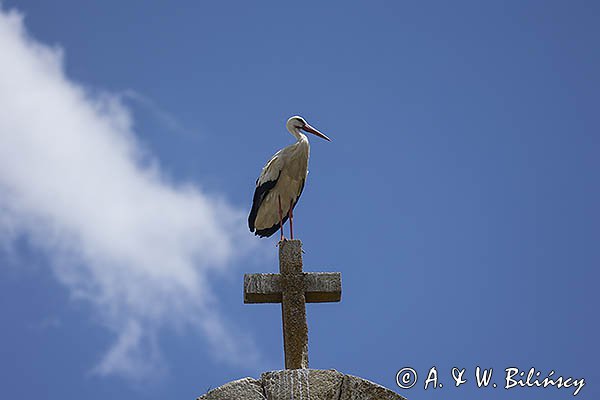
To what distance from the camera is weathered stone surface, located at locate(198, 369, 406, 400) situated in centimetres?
428

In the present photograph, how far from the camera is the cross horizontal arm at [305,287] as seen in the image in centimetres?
547

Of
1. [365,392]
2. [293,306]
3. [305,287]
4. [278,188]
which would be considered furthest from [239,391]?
[278,188]

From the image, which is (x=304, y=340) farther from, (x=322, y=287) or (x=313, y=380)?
(x=313, y=380)

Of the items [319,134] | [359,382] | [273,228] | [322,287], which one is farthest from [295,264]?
[319,134]

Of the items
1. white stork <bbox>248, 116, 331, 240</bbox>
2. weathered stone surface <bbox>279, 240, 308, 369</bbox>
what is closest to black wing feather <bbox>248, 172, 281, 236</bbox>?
white stork <bbox>248, 116, 331, 240</bbox>

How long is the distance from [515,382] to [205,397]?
2.24 m

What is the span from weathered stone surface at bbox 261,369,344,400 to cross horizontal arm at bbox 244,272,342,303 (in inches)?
45.1

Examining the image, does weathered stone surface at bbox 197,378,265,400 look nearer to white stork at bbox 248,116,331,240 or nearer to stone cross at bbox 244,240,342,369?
stone cross at bbox 244,240,342,369

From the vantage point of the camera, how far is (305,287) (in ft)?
18.1

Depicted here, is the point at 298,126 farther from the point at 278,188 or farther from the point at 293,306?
the point at 293,306

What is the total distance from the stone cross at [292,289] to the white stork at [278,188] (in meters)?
2.41

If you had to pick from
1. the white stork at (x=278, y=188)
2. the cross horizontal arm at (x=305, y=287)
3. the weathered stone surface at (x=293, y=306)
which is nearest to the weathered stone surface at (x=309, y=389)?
the weathered stone surface at (x=293, y=306)

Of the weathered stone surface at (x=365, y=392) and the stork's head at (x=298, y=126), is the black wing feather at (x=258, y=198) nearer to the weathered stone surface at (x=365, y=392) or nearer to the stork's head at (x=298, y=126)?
the stork's head at (x=298, y=126)

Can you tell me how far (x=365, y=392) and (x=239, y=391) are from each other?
59cm
